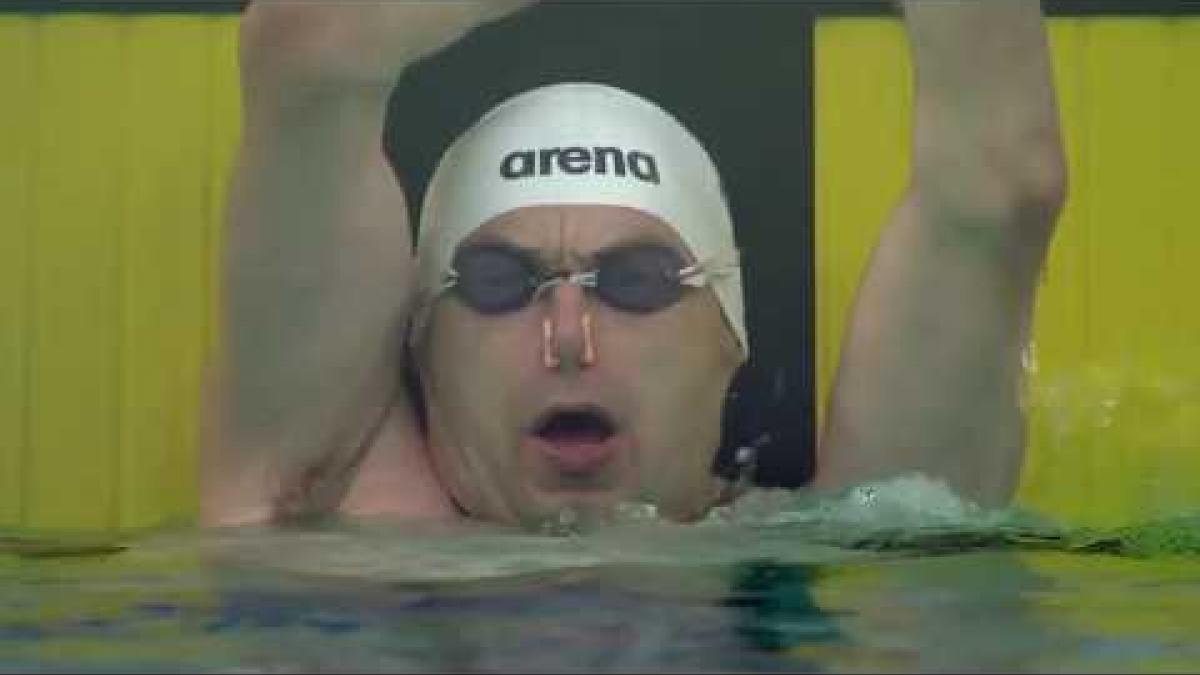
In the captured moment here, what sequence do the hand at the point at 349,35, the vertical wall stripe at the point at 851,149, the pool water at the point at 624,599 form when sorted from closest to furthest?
1. the pool water at the point at 624,599
2. the hand at the point at 349,35
3. the vertical wall stripe at the point at 851,149

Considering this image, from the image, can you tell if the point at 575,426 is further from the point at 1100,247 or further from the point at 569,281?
the point at 1100,247

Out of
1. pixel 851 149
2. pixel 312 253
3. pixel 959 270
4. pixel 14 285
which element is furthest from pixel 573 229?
pixel 14 285

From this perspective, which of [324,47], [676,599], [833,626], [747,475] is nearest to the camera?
[833,626]

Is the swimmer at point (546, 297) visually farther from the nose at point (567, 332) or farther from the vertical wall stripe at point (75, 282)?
the vertical wall stripe at point (75, 282)

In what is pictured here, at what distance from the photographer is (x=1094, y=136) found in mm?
4625

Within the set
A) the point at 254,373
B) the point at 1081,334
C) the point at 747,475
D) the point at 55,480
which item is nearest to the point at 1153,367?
the point at 1081,334

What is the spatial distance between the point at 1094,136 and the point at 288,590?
90.3 inches

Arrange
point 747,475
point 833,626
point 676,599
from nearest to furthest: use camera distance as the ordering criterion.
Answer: point 833,626 < point 676,599 < point 747,475

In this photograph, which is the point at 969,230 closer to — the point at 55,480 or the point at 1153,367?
the point at 1153,367

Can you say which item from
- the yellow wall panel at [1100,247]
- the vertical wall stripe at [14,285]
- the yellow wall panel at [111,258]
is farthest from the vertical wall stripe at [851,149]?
the vertical wall stripe at [14,285]

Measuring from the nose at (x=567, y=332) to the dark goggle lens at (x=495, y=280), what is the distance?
60mm

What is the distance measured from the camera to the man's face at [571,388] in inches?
153

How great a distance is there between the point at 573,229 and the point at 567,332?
0.20 meters

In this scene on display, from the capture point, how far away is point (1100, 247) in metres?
4.60
